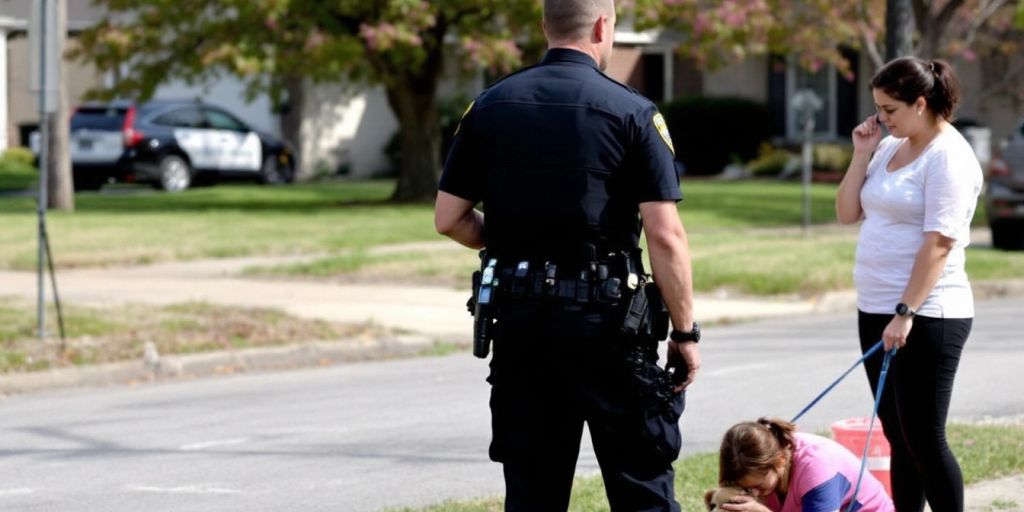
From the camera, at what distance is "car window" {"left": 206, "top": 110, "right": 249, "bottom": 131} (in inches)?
1263

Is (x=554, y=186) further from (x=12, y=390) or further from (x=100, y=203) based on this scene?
(x=100, y=203)

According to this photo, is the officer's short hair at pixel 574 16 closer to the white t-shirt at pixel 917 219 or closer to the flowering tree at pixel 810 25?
the white t-shirt at pixel 917 219

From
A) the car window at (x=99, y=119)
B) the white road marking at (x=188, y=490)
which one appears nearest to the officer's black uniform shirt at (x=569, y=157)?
the white road marking at (x=188, y=490)

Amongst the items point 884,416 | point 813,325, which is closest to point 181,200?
point 813,325

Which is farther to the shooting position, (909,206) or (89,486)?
(89,486)

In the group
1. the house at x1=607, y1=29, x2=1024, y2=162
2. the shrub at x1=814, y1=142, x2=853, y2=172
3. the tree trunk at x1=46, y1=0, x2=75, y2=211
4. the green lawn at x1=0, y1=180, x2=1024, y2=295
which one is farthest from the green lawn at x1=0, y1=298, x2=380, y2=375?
the house at x1=607, y1=29, x2=1024, y2=162

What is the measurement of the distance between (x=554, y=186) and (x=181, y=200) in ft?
Answer: 76.6

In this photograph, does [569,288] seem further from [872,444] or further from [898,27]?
[898,27]

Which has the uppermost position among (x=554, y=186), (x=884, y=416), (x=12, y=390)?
(x=554, y=186)

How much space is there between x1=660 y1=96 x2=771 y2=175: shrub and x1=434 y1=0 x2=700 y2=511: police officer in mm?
31611

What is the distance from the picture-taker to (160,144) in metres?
30.6

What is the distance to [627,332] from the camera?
175 inches

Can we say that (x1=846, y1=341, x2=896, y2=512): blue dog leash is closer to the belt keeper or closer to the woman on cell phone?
the woman on cell phone

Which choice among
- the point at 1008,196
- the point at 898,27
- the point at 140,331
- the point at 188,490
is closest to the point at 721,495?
the point at 188,490
